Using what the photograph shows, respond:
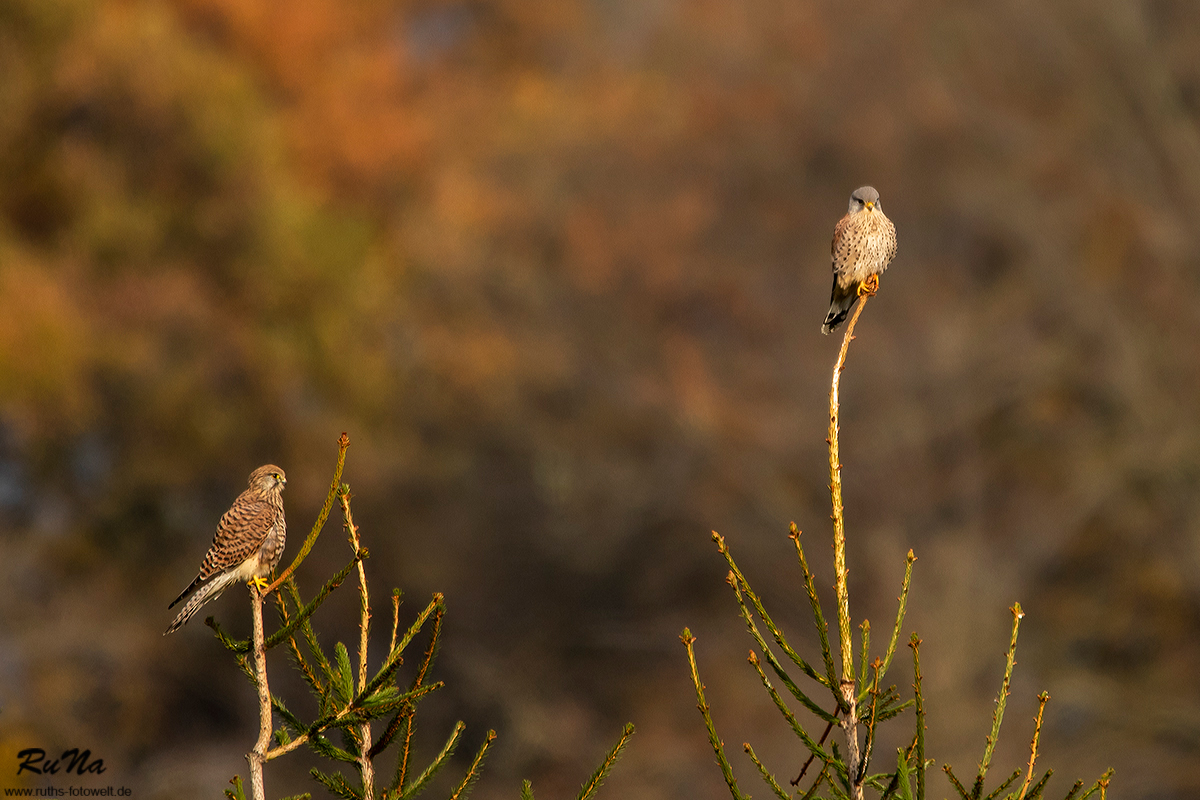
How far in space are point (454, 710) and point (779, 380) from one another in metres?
6.57

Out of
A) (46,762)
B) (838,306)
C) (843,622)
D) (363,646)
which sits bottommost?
(363,646)

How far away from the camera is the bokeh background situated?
1479cm

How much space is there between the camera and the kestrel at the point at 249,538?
2439 mm

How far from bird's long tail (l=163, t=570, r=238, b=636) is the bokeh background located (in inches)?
452

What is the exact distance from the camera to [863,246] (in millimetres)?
3311

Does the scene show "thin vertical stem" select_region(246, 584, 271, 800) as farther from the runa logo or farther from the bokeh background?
the bokeh background

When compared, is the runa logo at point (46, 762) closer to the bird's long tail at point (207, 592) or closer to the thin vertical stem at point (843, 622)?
the bird's long tail at point (207, 592)

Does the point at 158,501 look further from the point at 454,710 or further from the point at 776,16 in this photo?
the point at 776,16

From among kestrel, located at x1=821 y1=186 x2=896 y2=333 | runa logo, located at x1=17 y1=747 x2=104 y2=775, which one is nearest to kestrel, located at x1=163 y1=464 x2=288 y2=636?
kestrel, located at x1=821 y1=186 x2=896 y2=333

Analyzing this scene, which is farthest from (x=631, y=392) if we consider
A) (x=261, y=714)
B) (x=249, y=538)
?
(x=261, y=714)

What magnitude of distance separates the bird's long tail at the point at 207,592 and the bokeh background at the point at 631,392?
11.5 m

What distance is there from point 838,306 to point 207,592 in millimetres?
2158

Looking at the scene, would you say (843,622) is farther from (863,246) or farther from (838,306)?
(838,306)

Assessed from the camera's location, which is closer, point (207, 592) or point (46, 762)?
point (207, 592)
